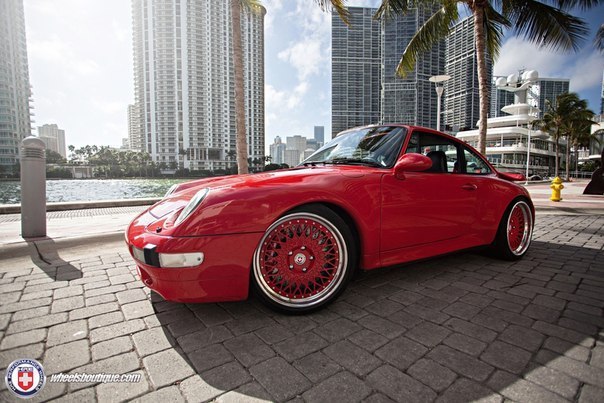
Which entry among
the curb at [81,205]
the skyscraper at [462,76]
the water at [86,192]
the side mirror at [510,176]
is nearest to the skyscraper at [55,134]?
the water at [86,192]

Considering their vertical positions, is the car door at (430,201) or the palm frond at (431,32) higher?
the palm frond at (431,32)

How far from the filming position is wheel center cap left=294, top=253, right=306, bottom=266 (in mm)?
2001

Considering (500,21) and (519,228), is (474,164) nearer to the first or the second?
(519,228)

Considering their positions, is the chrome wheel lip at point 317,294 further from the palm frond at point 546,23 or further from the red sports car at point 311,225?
the palm frond at point 546,23

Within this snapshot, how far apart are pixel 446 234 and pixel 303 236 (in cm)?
153

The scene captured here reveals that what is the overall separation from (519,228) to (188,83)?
127 metres

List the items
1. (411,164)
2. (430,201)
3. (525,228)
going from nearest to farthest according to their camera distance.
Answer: (411,164) < (430,201) < (525,228)

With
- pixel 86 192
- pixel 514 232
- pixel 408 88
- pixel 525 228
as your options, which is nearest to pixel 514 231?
pixel 514 232

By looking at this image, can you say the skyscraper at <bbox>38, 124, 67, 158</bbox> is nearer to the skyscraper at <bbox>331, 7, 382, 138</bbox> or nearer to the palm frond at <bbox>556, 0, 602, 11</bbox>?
the skyscraper at <bbox>331, 7, 382, 138</bbox>

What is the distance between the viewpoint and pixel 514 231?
3512 mm

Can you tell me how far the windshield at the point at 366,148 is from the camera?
2549 millimetres

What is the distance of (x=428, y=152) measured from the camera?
304 cm

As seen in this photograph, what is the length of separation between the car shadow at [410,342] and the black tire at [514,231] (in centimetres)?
71

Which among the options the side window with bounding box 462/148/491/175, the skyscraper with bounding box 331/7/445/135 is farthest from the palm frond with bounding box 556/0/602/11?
the skyscraper with bounding box 331/7/445/135
